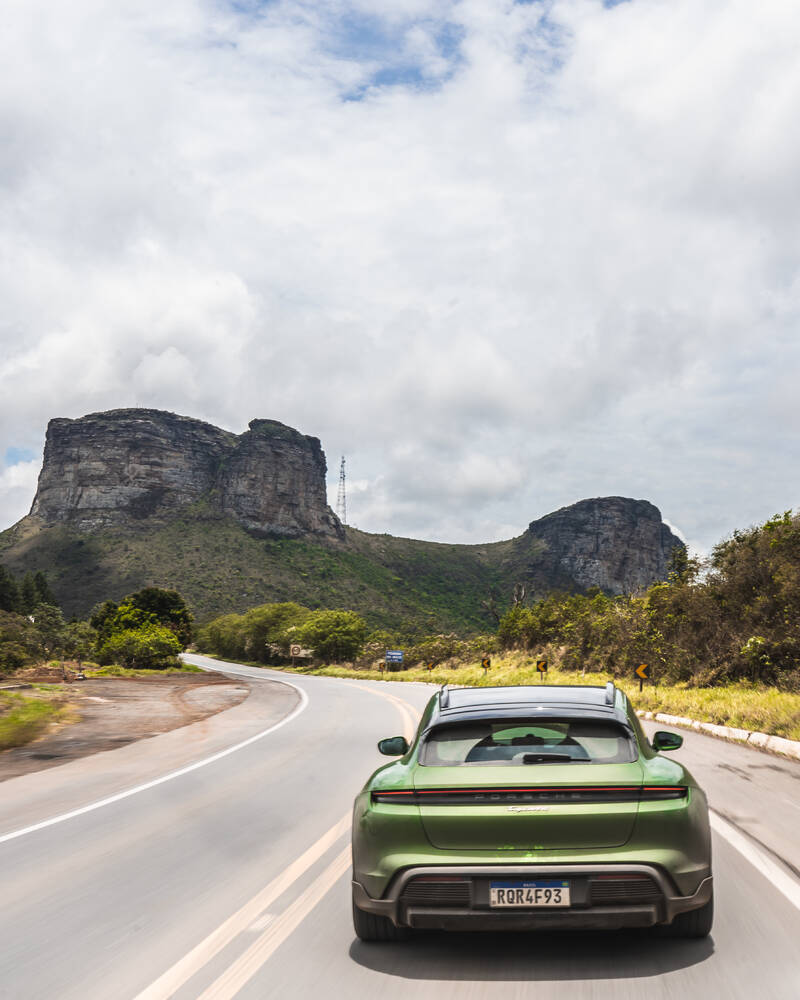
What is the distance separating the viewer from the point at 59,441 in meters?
172

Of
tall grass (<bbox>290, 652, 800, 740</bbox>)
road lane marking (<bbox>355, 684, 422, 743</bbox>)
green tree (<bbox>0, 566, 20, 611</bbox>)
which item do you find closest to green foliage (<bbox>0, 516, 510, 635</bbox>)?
green tree (<bbox>0, 566, 20, 611</bbox>)

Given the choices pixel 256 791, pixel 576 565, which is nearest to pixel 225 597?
pixel 576 565

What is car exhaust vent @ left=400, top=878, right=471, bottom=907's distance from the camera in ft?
13.6

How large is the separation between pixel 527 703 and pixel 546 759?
677 mm

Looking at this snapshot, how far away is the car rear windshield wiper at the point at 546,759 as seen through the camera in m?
4.51

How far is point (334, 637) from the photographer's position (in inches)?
2726

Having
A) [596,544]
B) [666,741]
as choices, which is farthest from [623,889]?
[596,544]

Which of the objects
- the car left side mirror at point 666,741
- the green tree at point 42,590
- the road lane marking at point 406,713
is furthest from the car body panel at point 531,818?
the green tree at point 42,590

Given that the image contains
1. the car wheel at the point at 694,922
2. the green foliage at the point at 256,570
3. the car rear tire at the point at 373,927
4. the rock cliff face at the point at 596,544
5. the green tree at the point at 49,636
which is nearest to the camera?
the car wheel at the point at 694,922

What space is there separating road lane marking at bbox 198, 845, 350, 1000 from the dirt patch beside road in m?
7.16

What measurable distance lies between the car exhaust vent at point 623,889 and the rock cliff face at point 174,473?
143 m

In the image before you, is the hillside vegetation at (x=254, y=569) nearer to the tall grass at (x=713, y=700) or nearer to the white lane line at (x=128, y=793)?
the tall grass at (x=713, y=700)

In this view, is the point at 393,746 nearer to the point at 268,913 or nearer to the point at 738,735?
the point at 268,913

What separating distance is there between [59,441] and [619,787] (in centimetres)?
18157
